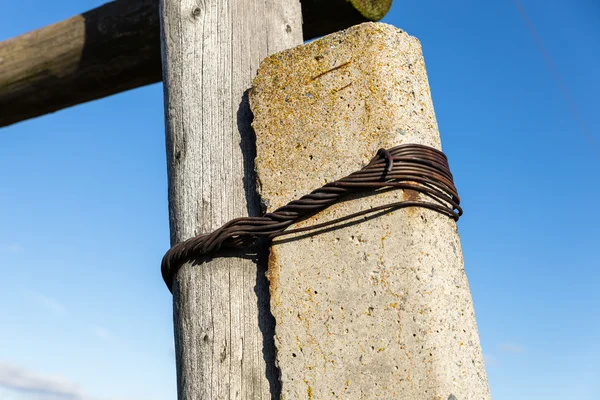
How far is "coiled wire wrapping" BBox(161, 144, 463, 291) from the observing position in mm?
1487

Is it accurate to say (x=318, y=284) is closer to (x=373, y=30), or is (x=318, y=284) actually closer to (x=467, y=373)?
(x=467, y=373)

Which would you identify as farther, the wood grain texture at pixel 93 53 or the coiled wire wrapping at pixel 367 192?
the wood grain texture at pixel 93 53

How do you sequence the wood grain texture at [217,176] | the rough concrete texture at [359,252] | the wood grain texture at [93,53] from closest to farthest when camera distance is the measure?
the rough concrete texture at [359,252]
the wood grain texture at [217,176]
the wood grain texture at [93,53]

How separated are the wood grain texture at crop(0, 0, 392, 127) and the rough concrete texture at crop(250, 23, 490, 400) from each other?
79cm

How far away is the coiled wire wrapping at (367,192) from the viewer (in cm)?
149

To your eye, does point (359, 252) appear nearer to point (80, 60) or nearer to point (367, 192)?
point (367, 192)

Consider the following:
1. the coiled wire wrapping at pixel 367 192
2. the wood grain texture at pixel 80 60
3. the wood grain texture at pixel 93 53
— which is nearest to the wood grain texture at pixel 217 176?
the coiled wire wrapping at pixel 367 192

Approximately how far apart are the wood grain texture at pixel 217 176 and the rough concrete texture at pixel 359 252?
0.09 metres

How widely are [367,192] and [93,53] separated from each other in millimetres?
1766

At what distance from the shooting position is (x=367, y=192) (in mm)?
1523

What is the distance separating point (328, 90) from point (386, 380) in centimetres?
72

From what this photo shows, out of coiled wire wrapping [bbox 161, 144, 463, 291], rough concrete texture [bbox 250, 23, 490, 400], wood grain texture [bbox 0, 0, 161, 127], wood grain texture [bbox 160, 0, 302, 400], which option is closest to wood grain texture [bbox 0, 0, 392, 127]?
wood grain texture [bbox 0, 0, 161, 127]

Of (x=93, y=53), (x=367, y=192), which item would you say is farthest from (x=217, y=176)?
(x=93, y=53)

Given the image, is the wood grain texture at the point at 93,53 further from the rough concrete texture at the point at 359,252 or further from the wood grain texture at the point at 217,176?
the rough concrete texture at the point at 359,252
